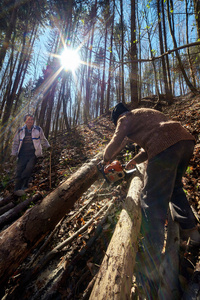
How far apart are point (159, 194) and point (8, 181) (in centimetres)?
646

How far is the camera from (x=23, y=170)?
4754 millimetres

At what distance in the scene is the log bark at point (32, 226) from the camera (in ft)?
5.28

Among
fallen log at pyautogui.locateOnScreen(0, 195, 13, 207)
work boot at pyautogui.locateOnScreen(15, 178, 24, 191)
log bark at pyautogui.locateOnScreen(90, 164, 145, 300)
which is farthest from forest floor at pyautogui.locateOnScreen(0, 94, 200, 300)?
work boot at pyautogui.locateOnScreen(15, 178, 24, 191)

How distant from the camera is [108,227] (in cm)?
244

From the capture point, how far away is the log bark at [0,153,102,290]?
1.61 meters

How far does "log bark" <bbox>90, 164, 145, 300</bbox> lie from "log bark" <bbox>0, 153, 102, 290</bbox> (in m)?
0.98

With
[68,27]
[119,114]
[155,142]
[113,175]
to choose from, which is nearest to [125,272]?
[113,175]

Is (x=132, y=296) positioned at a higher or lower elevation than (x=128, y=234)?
lower

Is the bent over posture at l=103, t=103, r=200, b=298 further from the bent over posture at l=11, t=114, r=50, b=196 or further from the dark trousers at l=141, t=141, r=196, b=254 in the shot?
the bent over posture at l=11, t=114, r=50, b=196

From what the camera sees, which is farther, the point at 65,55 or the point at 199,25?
the point at 65,55

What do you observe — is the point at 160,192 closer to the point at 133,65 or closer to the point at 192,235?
the point at 192,235

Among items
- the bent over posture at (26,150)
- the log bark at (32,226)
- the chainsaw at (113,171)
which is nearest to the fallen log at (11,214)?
the log bark at (32,226)

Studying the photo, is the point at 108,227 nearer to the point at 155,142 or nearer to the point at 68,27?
the point at 155,142

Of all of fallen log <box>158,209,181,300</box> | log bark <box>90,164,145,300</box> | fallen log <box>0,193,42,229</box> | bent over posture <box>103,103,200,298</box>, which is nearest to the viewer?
log bark <box>90,164,145,300</box>
